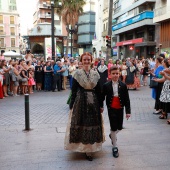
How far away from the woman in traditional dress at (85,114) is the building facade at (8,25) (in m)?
72.8

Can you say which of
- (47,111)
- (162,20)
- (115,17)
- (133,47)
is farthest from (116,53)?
(47,111)

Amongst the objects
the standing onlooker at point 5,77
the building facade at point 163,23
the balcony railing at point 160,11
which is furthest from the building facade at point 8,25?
the standing onlooker at point 5,77

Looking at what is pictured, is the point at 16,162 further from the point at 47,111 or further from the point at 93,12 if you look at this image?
the point at 93,12

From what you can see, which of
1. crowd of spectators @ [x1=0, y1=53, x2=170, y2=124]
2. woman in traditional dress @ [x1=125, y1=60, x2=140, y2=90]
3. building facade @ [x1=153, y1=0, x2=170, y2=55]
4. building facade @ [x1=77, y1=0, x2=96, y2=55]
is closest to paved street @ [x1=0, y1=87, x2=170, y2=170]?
crowd of spectators @ [x1=0, y1=53, x2=170, y2=124]

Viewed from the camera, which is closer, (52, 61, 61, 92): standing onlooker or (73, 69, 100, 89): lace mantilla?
(73, 69, 100, 89): lace mantilla

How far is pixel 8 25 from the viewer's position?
7350 centimetres

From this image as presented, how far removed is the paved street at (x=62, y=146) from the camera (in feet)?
14.2

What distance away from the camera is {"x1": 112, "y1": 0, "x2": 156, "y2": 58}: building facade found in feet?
114

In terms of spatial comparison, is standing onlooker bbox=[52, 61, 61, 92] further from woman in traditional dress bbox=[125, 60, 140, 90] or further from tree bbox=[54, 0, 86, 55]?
tree bbox=[54, 0, 86, 55]

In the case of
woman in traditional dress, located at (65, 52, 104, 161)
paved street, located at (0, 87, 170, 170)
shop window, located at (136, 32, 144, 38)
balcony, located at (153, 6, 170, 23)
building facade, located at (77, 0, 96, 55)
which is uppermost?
building facade, located at (77, 0, 96, 55)

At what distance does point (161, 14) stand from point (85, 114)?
29.1m

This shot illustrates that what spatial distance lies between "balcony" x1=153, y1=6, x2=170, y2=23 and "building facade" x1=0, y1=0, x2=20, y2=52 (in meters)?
51.7

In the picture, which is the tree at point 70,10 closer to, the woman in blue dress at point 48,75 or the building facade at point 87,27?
the woman in blue dress at point 48,75

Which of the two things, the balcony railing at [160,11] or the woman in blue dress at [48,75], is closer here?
the woman in blue dress at [48,75]
